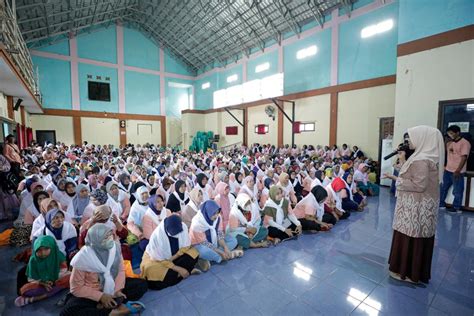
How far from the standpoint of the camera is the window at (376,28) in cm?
918

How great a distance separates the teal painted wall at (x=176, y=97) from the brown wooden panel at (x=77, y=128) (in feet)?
20.9

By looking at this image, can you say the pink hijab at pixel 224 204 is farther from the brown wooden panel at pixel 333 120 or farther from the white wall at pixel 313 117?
the white wall at pixel 313 117

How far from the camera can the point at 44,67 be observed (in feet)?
49.4

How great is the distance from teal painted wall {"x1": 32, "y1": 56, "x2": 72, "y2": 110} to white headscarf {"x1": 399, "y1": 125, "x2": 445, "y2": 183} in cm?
1893

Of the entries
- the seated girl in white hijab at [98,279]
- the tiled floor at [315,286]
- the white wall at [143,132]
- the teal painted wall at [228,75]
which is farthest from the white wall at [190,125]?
the seated girl in white hijab at [98,279]

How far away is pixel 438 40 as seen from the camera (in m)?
5.30

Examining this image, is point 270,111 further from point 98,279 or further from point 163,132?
point 98,279

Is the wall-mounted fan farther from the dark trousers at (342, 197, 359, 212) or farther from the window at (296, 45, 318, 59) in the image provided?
the dark trousers at (342, 197, 359, 212)

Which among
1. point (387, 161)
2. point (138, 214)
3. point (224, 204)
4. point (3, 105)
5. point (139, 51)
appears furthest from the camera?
point (139, 51)

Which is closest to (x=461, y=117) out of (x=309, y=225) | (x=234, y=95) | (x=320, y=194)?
(x=320, y=194)

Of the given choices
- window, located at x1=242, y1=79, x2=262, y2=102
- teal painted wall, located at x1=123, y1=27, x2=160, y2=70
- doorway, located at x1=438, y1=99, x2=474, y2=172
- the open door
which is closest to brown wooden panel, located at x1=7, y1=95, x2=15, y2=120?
teal painted wall, located at x1=123, y1=27, x2=160, y2=70

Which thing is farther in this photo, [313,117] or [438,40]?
[313,117]

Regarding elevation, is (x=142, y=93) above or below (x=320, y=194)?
above

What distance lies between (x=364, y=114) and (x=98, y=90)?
1676cm
